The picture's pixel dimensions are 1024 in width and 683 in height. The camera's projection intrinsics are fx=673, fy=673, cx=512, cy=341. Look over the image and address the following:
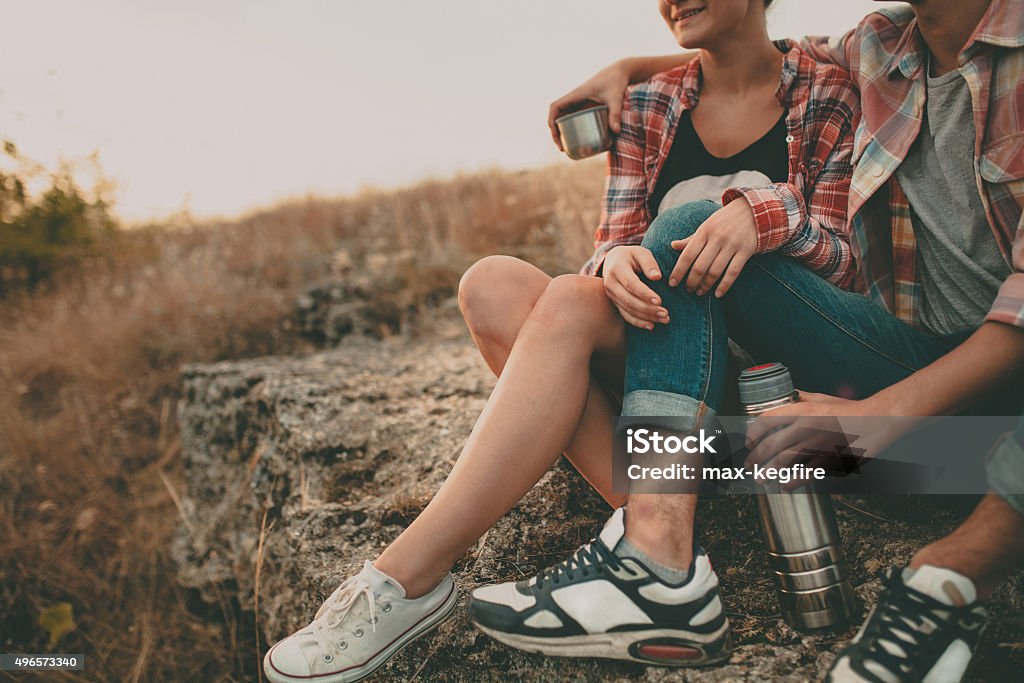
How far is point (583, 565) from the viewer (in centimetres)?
130

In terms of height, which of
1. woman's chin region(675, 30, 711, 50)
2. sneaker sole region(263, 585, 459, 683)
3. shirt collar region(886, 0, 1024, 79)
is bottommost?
sneaker sole region(263, 585, 459, 683)

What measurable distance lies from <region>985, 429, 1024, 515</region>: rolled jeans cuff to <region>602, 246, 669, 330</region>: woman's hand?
59 centimetres

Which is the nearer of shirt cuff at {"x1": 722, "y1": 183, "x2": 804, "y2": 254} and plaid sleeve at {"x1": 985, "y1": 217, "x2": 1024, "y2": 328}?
plaid sleeve at {"x1": 985, "y1": 217, "x2": 1024, "y2": 328}

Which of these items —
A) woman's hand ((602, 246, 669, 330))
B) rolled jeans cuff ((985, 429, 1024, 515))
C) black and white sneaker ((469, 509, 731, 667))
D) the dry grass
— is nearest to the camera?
rolled jeans cuff ((985, 429, 1024, 515))

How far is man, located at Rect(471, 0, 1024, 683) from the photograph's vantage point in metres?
1.11

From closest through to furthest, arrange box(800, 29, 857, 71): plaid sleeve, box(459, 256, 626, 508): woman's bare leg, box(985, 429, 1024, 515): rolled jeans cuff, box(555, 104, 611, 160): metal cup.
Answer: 1. box(985, 429, 1024, 515): rolled jeans cuff
2. box(459, 256, 626, 508): woman's bare leg
3. box(800, 29, 857, 71): plaid sleeve
4. box(555, 104, 611, 160): metal cup

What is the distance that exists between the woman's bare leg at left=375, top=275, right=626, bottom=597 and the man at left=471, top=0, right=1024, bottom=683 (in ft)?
0.47

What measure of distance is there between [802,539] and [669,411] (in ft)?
1.14

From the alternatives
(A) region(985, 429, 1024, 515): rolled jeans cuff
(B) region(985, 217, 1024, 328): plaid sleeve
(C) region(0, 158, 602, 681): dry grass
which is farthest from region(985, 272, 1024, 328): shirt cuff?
(C) region(0, 158, 602, 681): dry grass

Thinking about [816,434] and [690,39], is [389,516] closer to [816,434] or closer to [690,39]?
[816,434]

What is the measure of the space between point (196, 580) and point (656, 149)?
7.26 feet

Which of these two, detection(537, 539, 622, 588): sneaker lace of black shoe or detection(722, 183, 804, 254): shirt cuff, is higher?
detection(722, 183, 804, 254): shirt cuff

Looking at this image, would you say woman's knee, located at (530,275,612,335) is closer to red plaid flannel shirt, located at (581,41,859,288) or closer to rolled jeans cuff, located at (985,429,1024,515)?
red plaid flannel shirt, located at (581,41,859,288)

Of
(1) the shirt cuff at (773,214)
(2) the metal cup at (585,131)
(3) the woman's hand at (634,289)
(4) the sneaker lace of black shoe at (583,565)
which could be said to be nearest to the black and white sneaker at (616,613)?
(4) the sneaker lace of black shoe at (583,565)
